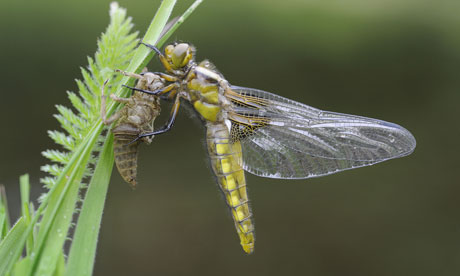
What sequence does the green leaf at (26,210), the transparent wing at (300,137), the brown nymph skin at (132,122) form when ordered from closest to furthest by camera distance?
the green leaf at (26,210)
the brown nymph skin at (132,122)
the transparent wing at (300,137)

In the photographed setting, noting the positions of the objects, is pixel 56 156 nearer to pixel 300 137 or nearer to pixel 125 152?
pixel 125 152

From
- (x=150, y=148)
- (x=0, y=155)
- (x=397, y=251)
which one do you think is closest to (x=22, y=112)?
(x=0, y=155)

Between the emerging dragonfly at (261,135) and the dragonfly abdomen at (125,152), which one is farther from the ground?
the emerging dragonfly at (261,135)

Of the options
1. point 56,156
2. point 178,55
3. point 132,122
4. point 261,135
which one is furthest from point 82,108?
point 261,135

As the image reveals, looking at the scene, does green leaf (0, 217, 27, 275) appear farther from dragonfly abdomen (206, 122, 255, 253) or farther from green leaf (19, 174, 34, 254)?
dragonfly abdomen (206, 122, 255, 253)

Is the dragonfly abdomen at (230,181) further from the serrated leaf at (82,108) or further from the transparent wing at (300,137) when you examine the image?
the serrated leaf at (82,108)

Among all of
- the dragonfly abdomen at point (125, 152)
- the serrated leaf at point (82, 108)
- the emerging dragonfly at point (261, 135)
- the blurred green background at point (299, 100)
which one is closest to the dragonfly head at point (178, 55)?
the emerging dragonfly at point (261, 135)

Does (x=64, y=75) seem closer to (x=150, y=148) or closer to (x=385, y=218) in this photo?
(x=150, y=148)
